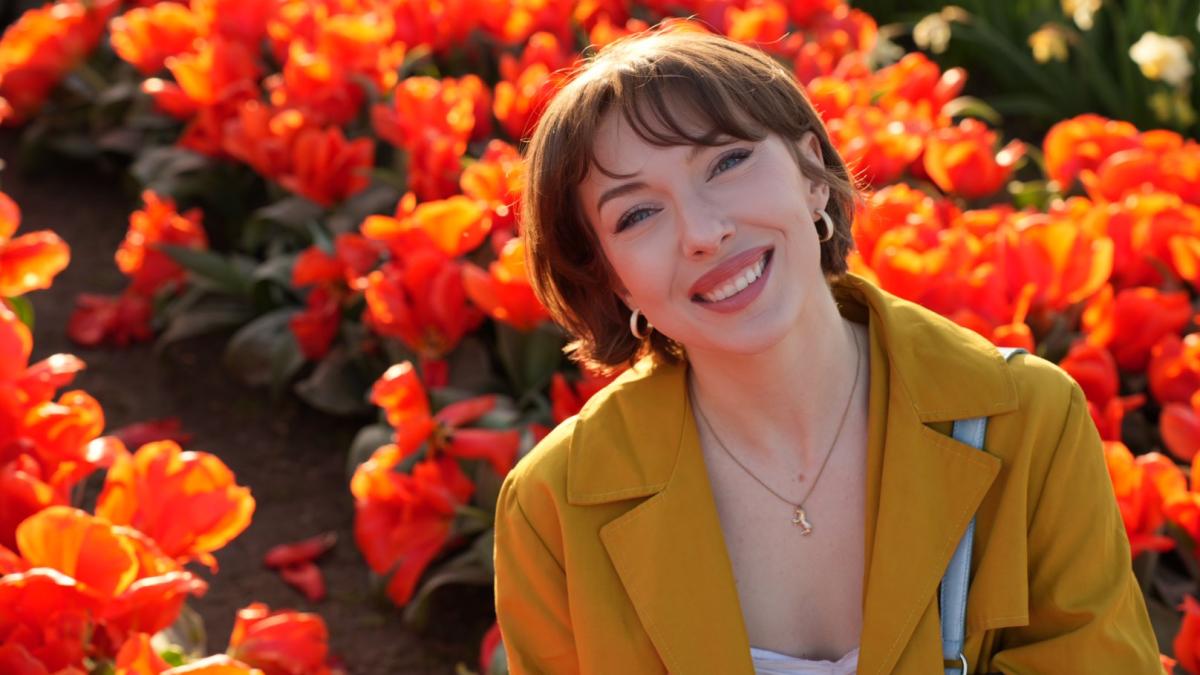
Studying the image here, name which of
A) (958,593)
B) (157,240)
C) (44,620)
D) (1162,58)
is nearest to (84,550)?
(44,620)

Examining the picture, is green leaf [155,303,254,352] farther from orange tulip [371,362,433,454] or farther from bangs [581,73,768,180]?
bangs [581,73,768,180]

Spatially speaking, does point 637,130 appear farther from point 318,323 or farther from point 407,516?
point 318,323

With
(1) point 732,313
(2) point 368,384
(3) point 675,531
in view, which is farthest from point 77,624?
(2) point 368,384

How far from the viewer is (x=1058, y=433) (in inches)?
75.1

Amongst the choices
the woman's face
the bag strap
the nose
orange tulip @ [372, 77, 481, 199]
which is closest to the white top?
the bag strap

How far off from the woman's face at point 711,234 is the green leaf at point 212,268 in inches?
87.3

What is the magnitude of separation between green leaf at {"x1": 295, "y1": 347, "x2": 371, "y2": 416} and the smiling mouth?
6.25 feet

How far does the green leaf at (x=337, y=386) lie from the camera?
12.0 feet

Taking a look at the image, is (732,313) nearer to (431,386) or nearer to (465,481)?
(465,481)

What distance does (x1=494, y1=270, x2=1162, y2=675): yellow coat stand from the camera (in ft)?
6.23

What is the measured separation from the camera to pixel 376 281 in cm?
314

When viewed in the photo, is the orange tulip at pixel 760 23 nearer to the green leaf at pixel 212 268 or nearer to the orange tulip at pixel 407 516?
the green leaf at pixel 212 268

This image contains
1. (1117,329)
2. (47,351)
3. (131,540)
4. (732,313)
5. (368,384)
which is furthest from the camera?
(47,351)

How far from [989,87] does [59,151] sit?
3.02 m
